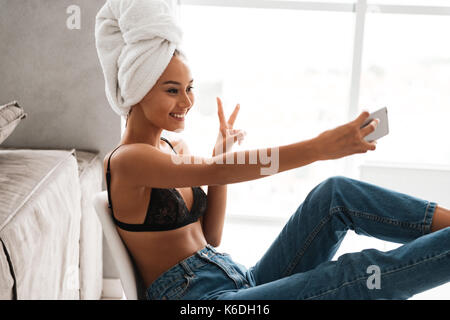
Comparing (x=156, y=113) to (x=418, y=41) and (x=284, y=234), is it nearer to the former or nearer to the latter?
(x=284, y=234)

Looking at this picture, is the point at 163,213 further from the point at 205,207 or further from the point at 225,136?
the point at 225,136

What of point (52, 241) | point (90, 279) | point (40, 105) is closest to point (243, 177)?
point (52, 241)

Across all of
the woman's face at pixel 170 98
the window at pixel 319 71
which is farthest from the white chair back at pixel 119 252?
the window at pixel 319 71

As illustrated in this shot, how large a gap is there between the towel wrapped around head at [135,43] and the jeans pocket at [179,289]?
441 mm

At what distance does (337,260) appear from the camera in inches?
40.8

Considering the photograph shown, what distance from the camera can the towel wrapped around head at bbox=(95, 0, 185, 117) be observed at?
1.06m

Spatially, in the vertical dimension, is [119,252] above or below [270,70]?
below

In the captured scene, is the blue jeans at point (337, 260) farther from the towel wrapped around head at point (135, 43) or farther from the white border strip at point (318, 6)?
the white border strip at point (318, 6)

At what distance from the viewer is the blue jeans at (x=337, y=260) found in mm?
954

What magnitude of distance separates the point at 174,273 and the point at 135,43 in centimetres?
55

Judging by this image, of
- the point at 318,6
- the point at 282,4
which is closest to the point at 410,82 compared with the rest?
the point at 318,6

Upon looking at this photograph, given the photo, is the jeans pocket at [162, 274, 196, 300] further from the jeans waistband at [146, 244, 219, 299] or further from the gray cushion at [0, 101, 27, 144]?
the gray cushion at [0, 101, 27, 144]

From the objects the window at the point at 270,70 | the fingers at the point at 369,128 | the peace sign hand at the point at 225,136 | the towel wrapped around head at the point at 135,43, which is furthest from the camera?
the window at the point at 270,70

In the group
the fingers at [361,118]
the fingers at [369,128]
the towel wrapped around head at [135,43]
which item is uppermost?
the towel wrapped around head at [135,43]
